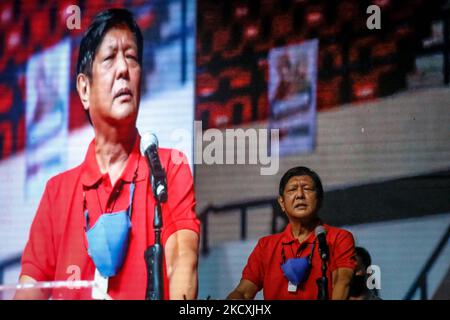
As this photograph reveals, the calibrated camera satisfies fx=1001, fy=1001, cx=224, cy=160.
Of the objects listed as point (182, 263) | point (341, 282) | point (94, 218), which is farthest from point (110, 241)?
point (341, 282)

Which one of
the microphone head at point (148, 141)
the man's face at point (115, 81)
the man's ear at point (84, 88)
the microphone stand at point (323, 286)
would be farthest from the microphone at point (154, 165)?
the microphone stand at point (323, 286)

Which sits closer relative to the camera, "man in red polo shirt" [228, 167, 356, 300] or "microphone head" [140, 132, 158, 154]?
"man in red polo shirt" [228, 167, 356, 300]

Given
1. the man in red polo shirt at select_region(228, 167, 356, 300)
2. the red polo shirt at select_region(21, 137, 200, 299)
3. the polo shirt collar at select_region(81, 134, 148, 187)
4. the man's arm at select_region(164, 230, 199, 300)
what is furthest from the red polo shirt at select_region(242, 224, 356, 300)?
the polo shirt collar at select_region(81, 134, 148, 187)

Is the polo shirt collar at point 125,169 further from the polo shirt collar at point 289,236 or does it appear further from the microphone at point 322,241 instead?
the microphone at point 322,241

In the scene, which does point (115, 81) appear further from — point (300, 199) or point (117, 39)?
point (300, 199)

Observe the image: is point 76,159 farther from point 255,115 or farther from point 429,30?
point 429,30

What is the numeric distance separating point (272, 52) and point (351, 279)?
139 cm

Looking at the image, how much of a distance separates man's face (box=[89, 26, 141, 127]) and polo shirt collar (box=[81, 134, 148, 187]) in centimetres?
17

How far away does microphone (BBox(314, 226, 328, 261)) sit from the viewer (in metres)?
5.68

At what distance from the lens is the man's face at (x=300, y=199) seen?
5773 mm

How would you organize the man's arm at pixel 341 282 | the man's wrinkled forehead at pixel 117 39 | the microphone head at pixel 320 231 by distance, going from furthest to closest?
the man's wrinkled forehead at pixel 117 39, the microphone head at pixel 320 231, the man's arm at pixel 341 282

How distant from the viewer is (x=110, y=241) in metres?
5.70

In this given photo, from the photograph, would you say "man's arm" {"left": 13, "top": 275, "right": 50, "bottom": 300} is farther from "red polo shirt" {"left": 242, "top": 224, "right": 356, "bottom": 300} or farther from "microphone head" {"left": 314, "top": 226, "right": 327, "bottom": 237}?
"microphone head" {"left": 314, "top": 226, "right": 327, "bottom": 237}

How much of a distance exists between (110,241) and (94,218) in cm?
18
